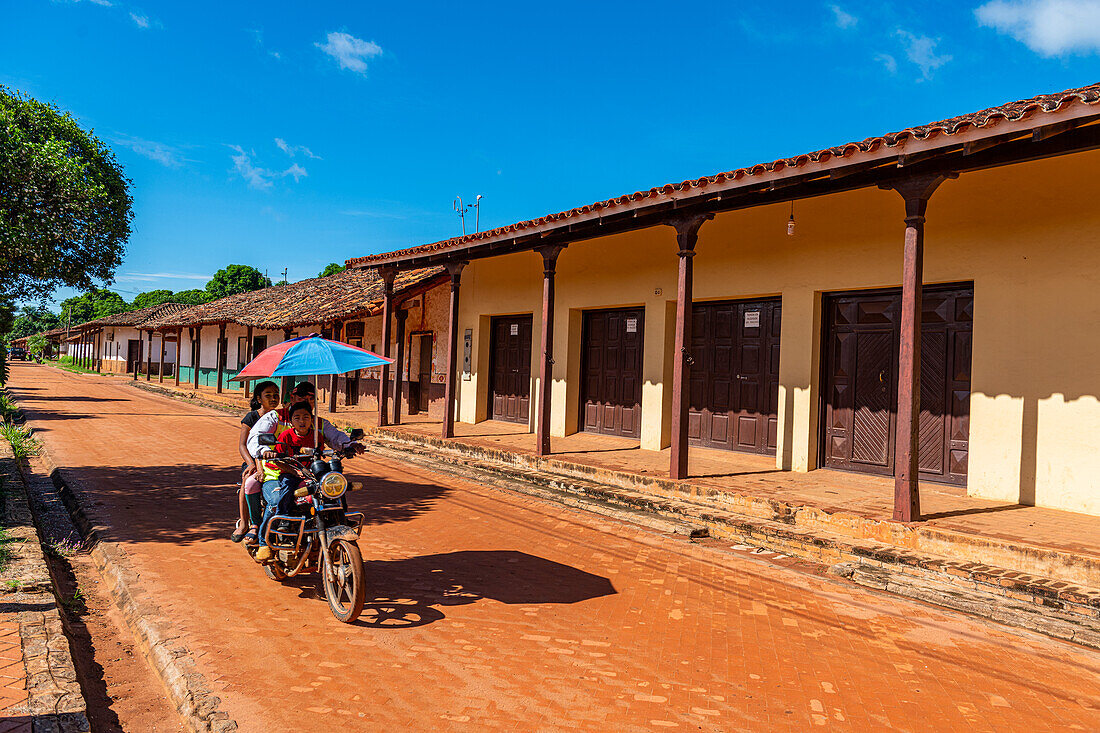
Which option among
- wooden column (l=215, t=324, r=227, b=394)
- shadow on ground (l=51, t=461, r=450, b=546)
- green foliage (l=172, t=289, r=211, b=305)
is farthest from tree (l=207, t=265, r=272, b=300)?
shadow on ground (l=51, t=461, r=450, b=546)

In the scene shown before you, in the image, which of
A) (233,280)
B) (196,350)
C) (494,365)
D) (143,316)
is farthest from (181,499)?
(233,280)

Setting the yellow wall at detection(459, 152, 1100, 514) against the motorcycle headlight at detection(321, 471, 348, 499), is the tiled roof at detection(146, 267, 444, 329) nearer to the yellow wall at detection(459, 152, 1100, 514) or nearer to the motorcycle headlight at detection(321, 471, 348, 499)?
the yellow wall at detection(459, 152, 1100, 514)

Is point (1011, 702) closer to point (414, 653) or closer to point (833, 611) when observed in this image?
point (833, 611)

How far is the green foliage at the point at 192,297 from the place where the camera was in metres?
70.6

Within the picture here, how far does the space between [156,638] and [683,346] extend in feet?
19.9

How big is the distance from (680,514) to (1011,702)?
4069mm

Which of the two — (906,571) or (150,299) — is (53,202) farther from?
(150,299)

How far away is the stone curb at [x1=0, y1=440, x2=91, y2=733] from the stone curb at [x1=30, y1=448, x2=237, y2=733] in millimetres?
382

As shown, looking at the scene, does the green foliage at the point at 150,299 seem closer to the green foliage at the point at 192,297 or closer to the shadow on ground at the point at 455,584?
the green foliage at the point at 192,297

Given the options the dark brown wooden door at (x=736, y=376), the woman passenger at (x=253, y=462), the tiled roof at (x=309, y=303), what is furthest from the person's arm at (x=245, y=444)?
the tiled roof at (x=309, y=303)

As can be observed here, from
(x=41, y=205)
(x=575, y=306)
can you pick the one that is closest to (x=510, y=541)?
(x=575, y=306)

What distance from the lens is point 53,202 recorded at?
11.6 metres

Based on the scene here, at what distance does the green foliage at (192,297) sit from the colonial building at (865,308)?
217 ft

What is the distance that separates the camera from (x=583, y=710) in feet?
10.7
